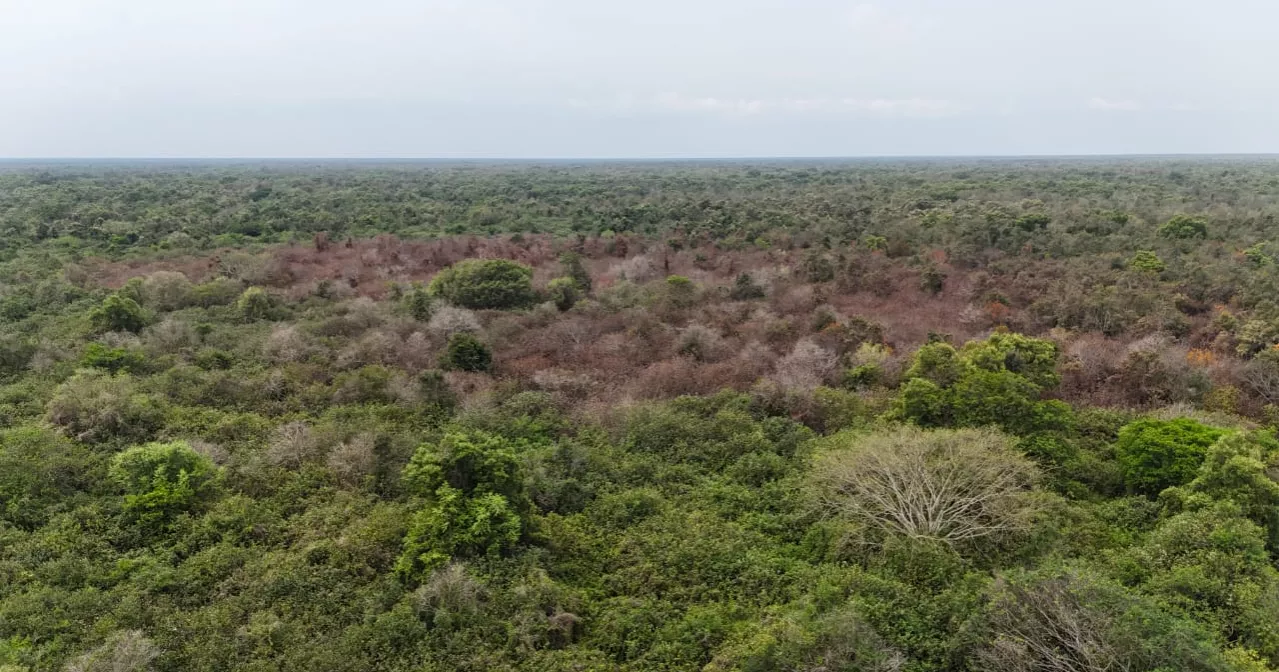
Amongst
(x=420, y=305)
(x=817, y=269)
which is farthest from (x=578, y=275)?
(x=817, y=269)

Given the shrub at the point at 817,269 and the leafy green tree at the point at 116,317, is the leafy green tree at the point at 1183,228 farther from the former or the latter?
the leafy green tree at the point at 116,317

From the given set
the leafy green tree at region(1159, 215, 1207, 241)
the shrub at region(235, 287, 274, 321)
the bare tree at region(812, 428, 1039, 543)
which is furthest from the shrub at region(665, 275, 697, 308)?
the leafy green tree at region(1159, 215, 1207, 241)

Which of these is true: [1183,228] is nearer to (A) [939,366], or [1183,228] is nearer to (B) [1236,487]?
(A) [939,366]

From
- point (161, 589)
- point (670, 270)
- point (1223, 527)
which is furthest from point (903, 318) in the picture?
point (161, 589)

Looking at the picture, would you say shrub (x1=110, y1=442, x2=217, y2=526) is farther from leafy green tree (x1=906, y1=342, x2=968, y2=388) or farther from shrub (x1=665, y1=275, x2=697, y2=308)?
shrub (x1=665, y1=275, x2=697, y2=308)

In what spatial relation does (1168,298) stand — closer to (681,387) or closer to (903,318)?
(903,318)
